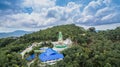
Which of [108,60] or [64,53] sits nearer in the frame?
[108,60]

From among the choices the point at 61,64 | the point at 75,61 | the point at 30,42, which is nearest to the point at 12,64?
the point at 61,64

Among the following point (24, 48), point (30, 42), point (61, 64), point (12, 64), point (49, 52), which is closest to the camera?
point (12, 64)

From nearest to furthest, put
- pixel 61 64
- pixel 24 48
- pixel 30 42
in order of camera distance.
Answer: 1. pixel 61 64
2. pixel 24 48
3. pixel 30 42

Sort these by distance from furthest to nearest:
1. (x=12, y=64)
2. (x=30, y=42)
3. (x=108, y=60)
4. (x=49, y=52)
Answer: (x=30, y=42) → (x=49, y=52) → (x=108, y=60) → (x=12, y=64)

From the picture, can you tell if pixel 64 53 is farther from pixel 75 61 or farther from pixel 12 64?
Answer: pixel 12 64

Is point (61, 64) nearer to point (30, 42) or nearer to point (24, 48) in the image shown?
point (24, 48)

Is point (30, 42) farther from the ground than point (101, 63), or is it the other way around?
point (30, 42)

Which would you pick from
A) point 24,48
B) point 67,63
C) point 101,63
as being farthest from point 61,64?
point 24,48

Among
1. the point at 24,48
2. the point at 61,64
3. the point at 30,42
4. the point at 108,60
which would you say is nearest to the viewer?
the point at 61,64

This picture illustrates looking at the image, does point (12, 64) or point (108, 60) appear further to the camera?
point (108, 60)
